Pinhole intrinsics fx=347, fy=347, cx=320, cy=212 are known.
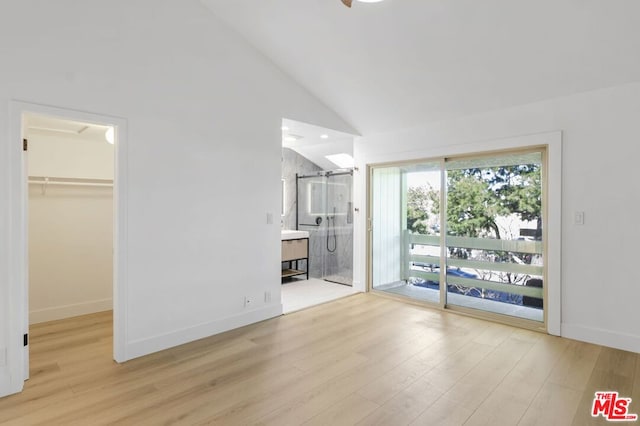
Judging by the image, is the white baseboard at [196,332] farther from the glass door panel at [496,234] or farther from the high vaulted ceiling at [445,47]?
the high vaulted ceiling at [445,47]

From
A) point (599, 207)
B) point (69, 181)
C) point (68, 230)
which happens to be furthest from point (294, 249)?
point (599, 207)

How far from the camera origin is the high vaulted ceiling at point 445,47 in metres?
2.73

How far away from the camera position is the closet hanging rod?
3.80m

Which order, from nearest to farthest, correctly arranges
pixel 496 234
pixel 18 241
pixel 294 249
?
pixel 18 241 → pixel 496 234 → pixel 294 249

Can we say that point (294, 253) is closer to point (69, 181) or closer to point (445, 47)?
point (69, 181)

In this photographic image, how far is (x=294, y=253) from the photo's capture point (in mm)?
6004

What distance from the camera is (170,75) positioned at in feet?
10.6

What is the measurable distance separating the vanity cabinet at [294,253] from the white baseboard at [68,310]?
2582 mm

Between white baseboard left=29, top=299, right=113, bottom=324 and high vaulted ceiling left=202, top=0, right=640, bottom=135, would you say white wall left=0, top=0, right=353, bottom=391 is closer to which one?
high vaulted ceiling left=202, top=0, right=640, bottom=135

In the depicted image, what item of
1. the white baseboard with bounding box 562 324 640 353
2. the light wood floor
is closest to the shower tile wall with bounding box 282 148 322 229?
the light wood floor

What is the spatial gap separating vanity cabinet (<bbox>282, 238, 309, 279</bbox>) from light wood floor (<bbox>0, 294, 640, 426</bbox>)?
215cm

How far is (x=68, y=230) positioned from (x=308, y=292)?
318cm

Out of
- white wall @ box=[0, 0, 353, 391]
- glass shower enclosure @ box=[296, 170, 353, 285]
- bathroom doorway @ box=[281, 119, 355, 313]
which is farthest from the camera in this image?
glass shower enclosure @ box=[296, 170, 353, 285]

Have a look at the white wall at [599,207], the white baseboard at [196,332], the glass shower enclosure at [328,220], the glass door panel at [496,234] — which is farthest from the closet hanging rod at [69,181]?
the white wall at [599,207]
